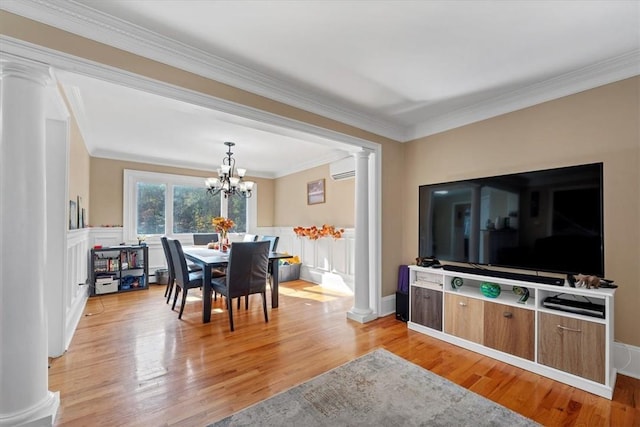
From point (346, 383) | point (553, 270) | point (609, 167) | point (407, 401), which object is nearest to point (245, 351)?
point (346, 383)

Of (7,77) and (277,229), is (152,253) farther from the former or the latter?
(7,77)

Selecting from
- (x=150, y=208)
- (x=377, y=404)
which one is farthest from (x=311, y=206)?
(x=377, y=404)

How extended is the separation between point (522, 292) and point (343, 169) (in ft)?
10.5

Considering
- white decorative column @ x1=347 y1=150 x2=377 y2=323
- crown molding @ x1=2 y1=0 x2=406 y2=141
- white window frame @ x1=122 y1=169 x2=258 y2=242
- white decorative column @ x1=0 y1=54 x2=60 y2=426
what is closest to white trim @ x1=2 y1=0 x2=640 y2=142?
crown molding @ x1=2 y1=0 x2=406 y2=141

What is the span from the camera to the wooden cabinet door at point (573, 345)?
1.99m

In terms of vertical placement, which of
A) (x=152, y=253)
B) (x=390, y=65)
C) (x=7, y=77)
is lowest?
(x=152, y=253)

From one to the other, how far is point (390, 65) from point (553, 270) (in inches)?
85.6

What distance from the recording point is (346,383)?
6.97ft

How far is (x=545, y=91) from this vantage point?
2.61 meters

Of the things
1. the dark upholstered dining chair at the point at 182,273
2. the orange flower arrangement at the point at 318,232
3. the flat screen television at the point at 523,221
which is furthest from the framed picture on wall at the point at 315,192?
the dark upholstered dining chair at the point at 182,273

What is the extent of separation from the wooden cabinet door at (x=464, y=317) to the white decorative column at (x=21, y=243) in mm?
→ 3117

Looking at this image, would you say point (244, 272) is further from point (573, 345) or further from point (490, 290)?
point (573, 345)

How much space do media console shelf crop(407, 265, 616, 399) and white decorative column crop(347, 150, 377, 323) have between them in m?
0.56

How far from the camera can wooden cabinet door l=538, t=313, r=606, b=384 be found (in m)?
1.99
